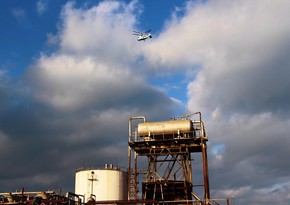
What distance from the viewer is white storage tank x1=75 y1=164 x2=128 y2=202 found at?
6169 cm

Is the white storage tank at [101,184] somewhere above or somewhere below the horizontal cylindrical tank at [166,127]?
below

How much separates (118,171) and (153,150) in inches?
245

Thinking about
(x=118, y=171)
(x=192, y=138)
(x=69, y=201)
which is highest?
(x=192, y=138)

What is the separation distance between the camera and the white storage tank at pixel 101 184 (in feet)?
202

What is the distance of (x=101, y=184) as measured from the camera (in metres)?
61.9

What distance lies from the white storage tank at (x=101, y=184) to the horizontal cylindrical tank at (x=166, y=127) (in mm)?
7359

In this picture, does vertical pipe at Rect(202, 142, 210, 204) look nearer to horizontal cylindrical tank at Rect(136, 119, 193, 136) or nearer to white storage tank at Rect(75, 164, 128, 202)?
horizontal cylindrical tank at Rect(136, 119, 193, 136)

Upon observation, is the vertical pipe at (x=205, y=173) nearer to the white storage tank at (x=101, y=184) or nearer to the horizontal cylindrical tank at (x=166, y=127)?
the horizontal cylindrical tank at (x=166, y=127)

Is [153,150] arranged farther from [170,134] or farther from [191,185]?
[191,185]

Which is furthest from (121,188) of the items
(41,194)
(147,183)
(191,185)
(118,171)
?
(41,194)

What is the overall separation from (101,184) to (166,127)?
1267 centimetres

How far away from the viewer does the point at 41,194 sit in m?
50.8

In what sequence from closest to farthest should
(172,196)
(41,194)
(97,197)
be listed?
(41,194) → (172,196) → (97,197)

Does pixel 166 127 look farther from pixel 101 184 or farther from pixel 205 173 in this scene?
pixel 101 184
